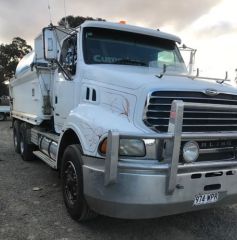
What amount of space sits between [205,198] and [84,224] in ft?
5.41

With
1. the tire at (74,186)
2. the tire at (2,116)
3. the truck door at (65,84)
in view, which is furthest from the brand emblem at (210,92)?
the tire at (2,116)

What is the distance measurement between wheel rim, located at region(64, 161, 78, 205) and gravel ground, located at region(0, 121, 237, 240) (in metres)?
0.32

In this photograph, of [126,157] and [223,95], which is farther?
[223,95]

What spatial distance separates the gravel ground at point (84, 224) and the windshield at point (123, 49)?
2.26m

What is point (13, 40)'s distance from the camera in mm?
54250

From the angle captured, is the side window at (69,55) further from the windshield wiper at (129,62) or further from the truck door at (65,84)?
the windshield wiper at (129,62)

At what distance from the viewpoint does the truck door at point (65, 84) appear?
5789mm

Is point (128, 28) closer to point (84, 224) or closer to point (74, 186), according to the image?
point (74, 186)

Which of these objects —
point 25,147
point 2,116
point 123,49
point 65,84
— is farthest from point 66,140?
point 2,116

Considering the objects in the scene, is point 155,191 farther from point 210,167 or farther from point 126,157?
point 210,167

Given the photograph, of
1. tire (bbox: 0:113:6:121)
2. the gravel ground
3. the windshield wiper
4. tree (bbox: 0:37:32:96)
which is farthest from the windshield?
tree (bbox: 0:37:32:96)

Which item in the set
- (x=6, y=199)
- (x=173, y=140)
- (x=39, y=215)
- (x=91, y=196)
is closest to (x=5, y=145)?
(x=6, y=199)

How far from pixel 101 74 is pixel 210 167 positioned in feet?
6.30

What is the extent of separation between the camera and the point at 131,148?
153 inches
